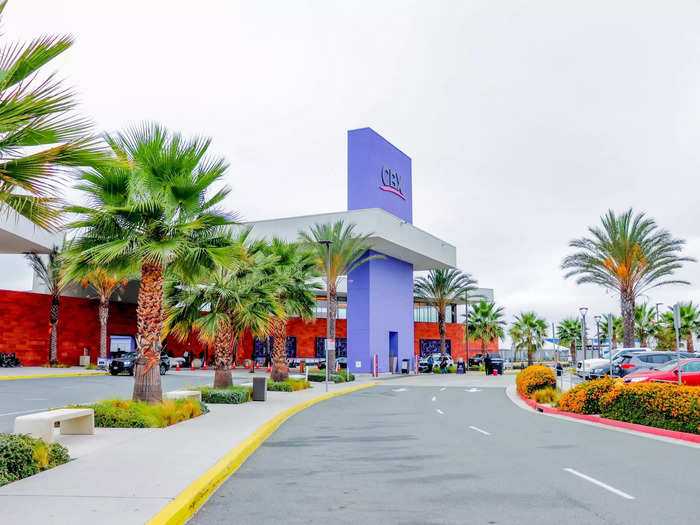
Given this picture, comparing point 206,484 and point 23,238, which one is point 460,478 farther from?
point 23,238

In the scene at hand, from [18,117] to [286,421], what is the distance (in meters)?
11.9

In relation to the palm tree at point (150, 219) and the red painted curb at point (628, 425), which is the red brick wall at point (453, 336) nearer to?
the red painted curb at point (628, 425)

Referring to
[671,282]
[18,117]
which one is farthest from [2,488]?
[671,282]

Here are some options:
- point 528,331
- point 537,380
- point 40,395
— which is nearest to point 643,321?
point 528,331

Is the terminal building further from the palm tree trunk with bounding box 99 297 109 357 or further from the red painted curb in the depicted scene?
the red painted curb

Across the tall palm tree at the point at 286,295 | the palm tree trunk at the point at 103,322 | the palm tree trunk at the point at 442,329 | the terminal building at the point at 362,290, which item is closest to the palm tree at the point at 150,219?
the tall palm tree at the point at 286,295

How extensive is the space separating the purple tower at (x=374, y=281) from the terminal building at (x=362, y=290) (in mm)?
75

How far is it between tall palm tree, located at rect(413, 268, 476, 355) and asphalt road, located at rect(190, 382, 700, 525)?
42.5m

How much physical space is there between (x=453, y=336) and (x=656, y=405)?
63.1 m

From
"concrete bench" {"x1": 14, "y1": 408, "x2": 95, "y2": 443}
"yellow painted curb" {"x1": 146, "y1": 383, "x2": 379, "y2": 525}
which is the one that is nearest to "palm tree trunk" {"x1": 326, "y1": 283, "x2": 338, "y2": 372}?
"yellow painted curb" {"x1": 146, "y1": 383, "x2": 379, "y2": 525}

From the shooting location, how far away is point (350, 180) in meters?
48.6

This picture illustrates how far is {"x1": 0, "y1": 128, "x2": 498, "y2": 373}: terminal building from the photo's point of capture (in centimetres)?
4412

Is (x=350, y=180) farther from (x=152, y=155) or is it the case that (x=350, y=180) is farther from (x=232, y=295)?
(x=152, y=155)

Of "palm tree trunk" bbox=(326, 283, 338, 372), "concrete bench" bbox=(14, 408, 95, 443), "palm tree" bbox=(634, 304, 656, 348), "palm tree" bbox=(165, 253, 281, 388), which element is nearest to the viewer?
"concrete bench" bbox=(14, 408, 95, 443)
